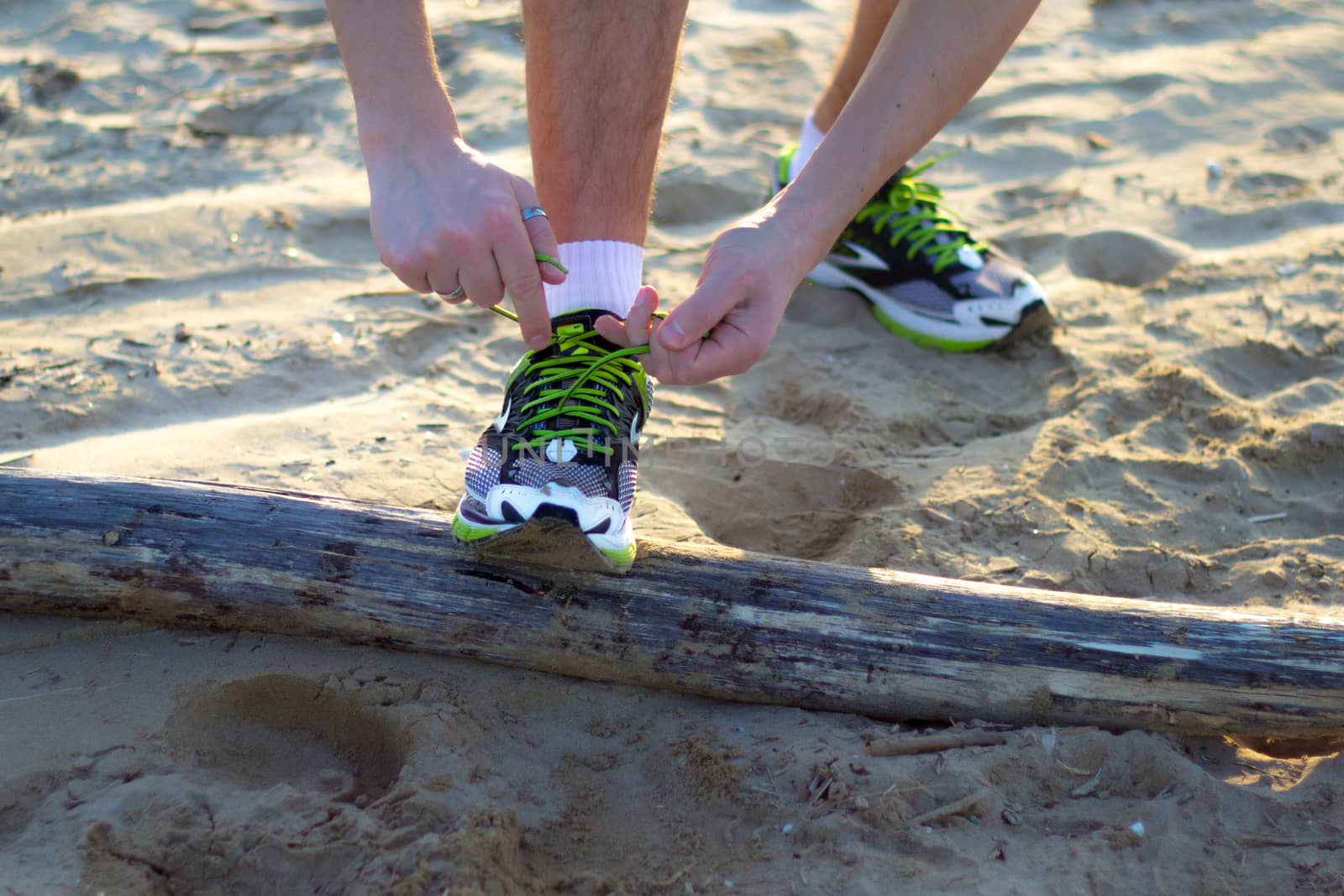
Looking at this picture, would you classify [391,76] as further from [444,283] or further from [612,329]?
[612,329]

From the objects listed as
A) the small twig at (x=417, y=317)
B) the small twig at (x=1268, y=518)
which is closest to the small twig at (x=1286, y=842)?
the small twig at (x=1268, y=518)

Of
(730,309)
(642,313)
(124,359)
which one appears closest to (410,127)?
(642,313)

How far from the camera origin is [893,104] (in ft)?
5.27

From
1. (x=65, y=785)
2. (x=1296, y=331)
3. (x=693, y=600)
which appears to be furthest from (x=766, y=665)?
(x=1296, y=331)

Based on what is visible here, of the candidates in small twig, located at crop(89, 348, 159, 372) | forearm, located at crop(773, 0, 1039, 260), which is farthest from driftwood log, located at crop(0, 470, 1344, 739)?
small twig, located at crop(89, 348, 159, 372)

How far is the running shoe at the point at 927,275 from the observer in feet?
8.57

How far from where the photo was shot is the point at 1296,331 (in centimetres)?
257

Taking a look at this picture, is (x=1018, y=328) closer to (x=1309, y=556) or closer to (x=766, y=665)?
(x=1309, y=556)

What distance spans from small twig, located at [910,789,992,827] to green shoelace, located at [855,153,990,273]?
165cm

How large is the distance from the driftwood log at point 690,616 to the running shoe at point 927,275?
1.20m

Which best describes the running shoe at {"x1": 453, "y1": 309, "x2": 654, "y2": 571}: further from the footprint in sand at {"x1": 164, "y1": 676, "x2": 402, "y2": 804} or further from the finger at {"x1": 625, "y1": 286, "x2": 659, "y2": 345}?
the footprint in sand at {"x1": 164, "y1": 676, "x2": 402, "y2": 804}

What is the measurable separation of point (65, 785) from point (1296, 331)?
9.50 feet

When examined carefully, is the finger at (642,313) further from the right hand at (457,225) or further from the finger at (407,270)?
the finger at (407,270)

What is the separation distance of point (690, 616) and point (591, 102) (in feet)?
3.16
